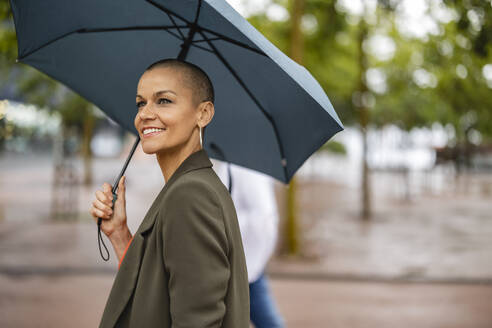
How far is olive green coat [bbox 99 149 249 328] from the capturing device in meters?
1.34

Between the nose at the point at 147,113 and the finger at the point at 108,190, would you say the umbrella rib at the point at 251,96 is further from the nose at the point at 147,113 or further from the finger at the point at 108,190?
the finger at the point at 108,190

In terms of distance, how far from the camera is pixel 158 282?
139 centimetres

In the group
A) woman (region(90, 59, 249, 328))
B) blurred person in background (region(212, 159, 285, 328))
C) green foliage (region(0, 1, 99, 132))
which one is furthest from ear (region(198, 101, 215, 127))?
green foliage (region(0, 1, 99, 132))

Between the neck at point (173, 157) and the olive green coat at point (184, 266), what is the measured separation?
3.9 inches

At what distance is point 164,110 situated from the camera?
1.58 metres

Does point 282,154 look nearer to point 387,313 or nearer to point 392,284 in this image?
point 387,313

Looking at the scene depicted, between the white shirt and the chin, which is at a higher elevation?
the chin

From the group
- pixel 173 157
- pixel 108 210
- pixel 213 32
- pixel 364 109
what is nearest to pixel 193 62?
pixel 213 32

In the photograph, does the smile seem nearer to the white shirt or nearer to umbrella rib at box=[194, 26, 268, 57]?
umbrella rib at box=[194, 26, 268, 57]

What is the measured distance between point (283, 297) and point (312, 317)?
71 centimetres

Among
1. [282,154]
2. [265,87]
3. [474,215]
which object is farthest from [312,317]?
[474,215]

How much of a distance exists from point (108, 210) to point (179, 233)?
1.62ft

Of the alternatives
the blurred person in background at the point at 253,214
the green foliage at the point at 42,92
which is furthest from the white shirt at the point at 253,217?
the green foliage at the point at 42,92

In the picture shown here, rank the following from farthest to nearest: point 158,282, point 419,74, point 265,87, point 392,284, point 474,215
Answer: point 419,74 → point 474,215 → point 392,284 → point 265,87 → point 158,282
